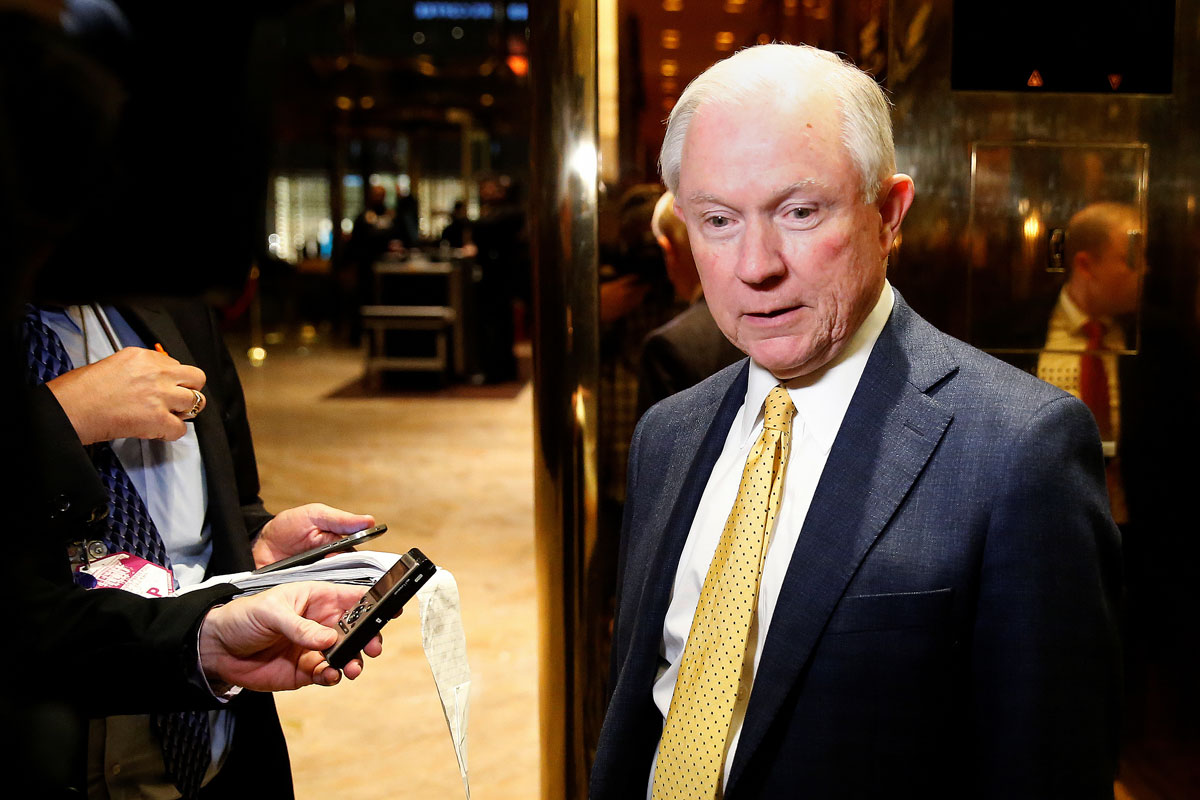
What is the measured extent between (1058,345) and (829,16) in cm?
83

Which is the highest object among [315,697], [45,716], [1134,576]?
[45,716]

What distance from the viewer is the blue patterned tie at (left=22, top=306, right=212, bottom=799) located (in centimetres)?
144

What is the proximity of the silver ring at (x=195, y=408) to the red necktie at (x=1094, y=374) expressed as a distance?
5.64 feet

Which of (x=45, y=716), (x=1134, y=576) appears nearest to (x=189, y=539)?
(x=45, y=716)

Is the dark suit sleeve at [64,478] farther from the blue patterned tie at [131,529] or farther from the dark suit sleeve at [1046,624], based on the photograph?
the dark suit sleeve at [1046,624]

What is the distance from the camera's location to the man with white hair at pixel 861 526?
109 centimetres

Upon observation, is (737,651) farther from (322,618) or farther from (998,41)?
(998,41)

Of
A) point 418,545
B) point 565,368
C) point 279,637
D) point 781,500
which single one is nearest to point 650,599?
point 781,500

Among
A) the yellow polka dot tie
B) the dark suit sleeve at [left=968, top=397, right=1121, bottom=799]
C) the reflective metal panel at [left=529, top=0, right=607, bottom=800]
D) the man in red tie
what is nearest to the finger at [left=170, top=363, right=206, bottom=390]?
the yellow polka dot tie

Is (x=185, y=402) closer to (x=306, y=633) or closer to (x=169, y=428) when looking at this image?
(x=169, y=428)

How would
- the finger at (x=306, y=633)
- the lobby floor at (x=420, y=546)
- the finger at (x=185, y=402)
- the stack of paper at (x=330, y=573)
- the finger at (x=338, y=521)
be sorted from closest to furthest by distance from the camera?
the finger at (x=306, y=633)
the stack of paper at (x=330, y=573)
the finger at (x=185, y=402)
the finger at (x=338, y=521)
the lobby floor at (x=420, y=546)

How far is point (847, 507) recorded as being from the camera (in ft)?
3.76

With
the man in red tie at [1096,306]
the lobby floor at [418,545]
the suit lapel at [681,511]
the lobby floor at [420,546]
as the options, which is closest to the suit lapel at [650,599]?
the suit lapel at [681,511]

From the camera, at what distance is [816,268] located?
1.17m
